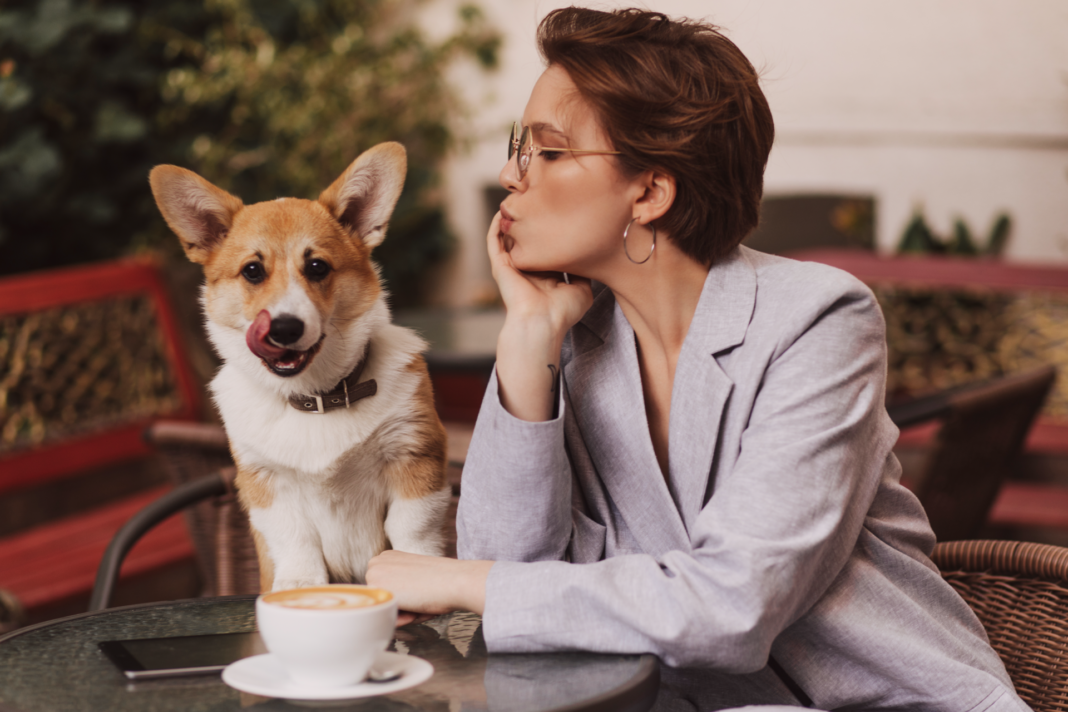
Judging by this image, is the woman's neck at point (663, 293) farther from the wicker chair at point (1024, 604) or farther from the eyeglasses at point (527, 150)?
the wicker chair at point (1024, 604)

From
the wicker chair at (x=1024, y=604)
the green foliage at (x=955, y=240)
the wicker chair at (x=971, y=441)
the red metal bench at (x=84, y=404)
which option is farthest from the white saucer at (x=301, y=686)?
the green foliage at (x=955, y=240)

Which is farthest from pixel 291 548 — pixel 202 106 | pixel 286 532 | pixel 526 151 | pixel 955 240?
pixel 202 106

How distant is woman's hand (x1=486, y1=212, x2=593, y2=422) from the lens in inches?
46.9

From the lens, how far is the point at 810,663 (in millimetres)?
1210

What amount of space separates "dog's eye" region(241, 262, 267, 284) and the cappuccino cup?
356 millimetres

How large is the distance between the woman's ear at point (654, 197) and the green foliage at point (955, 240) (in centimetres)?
320

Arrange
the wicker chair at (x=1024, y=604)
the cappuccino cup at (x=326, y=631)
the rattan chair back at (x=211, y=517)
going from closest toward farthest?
1. the cappuccino cup at (x=326, y=631)
2. the wicker chair at (x=1024, y=604)
3. the rattan chair back at (x=211, y=517)

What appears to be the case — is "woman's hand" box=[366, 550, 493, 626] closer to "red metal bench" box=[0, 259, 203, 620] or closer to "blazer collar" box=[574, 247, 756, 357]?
"blazer collar" box=[574, 247, 756, 357]

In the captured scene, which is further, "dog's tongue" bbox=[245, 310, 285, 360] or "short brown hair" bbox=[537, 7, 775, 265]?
"short brown hair" bbox=[537, 7, 775, 265]

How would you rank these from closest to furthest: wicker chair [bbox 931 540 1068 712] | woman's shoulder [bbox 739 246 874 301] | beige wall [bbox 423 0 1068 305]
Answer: woman's shoulder [bbox 739 246 874 301]
wicker chair [bbox 931 540 1068 712]
beige wall [bbox 423 0 1068 305]

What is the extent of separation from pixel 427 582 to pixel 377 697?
18cm

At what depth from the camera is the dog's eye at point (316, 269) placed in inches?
42.4

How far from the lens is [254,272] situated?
3.55ft

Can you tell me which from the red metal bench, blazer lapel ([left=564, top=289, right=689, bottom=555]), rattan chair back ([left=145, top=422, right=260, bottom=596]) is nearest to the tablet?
blazer lapel ([left=564, top=289, right=689, bottom=555])
